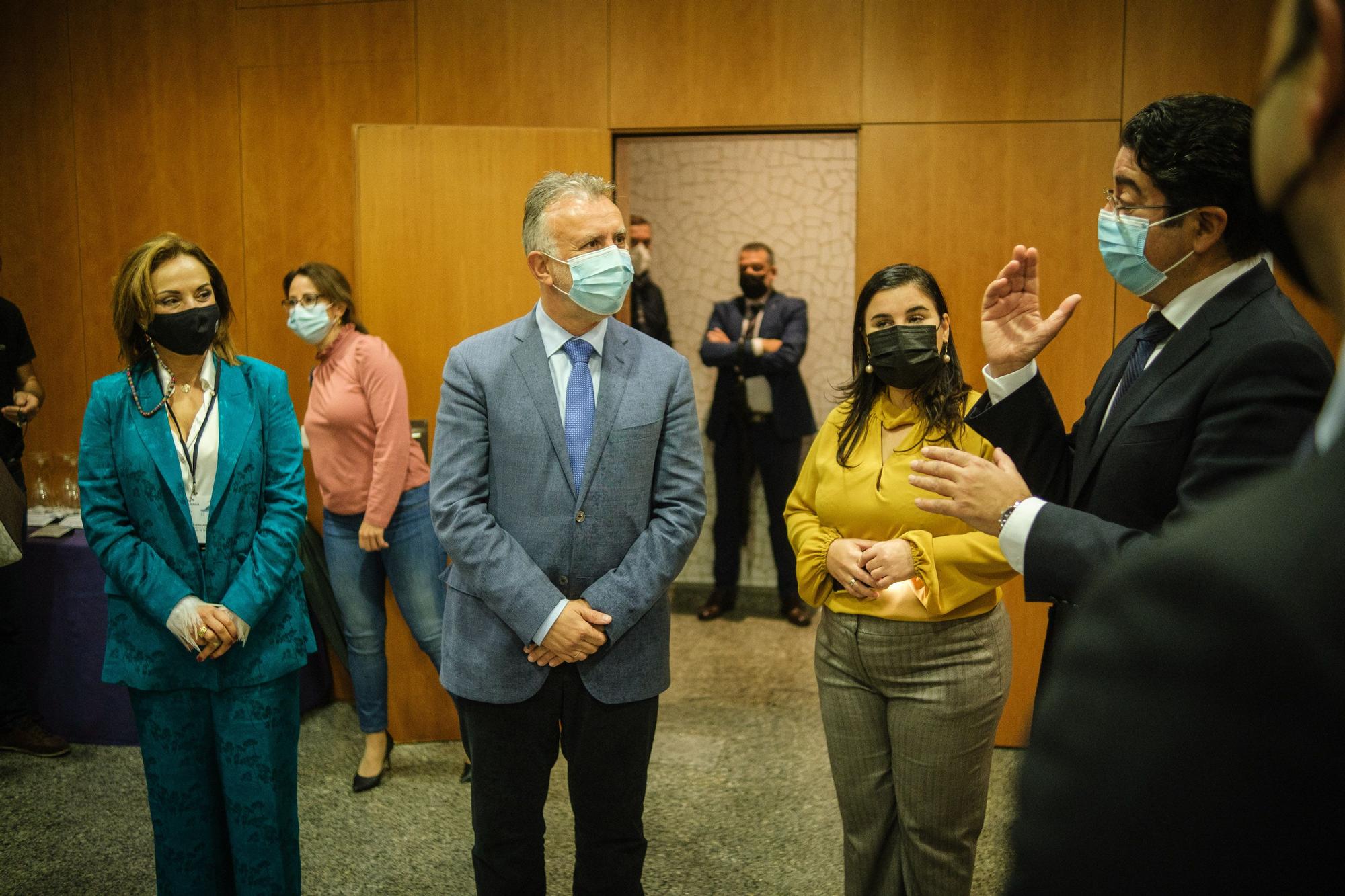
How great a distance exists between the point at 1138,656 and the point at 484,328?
317 centimetres

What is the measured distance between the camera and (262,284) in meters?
3.95

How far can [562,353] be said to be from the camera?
6.79 feet

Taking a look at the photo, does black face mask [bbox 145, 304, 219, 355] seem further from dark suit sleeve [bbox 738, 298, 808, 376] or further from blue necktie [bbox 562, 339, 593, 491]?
dark suit sleeve [bbox 738, 298, 808, 376]

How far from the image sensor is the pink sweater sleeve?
10.2 feet

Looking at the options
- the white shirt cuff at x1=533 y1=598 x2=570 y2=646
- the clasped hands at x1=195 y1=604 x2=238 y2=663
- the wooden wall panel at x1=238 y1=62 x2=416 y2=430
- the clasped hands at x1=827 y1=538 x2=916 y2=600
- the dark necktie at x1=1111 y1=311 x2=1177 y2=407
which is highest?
the wooden wall panel at x1=238 y1=62 x2=416 y2=430

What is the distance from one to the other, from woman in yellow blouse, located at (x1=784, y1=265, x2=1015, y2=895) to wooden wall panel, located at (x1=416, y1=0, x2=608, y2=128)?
1906 mm

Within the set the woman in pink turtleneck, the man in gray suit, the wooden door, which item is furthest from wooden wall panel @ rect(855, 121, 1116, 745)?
the woman in pink turtleneck

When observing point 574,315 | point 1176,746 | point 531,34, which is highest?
point 531,34

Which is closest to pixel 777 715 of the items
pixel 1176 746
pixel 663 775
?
pixel 663 775

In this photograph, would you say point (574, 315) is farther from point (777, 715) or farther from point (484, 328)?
point (777, 715)

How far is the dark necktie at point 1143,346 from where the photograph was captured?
1.53m

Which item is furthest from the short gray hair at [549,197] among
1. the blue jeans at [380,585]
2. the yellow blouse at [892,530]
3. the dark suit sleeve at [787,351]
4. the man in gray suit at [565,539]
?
the dark suit sleeve at [787,351]

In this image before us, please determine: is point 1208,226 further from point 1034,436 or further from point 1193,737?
point 1193,737

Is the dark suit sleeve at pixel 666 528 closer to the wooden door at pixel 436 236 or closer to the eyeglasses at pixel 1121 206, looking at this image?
the eyeglasses at pixel 1121 206
